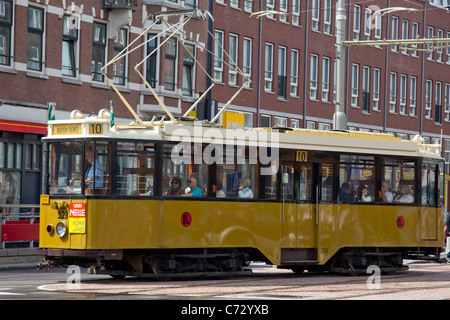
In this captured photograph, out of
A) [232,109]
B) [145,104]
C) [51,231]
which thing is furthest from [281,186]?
[232,109]

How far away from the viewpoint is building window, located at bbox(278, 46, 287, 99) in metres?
48.4

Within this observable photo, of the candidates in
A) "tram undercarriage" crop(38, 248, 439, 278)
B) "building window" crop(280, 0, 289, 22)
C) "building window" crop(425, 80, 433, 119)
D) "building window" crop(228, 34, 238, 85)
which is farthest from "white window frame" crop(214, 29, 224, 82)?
"tram undercarriage" crop(38, 248, 439, 278)

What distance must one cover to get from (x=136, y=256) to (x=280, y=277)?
326 cm

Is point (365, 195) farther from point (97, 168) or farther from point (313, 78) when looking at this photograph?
point (313, 78)

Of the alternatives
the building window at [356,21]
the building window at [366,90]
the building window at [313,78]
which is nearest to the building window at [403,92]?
the building window at [366,90]

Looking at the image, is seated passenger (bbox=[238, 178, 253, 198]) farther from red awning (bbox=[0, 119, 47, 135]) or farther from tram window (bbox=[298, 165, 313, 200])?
red awning (bbox=[0, 119, 47, 135])

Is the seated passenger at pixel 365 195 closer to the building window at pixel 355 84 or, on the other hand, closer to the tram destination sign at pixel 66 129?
the tram destination sign at pixel 66 129

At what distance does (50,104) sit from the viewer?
31.8 meters

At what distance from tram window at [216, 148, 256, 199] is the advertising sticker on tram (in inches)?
103

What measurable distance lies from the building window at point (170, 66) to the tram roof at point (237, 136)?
15.6 meters

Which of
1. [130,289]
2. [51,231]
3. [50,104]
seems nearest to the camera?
[130,289]

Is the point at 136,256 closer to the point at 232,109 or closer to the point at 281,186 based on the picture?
the point at 281,186

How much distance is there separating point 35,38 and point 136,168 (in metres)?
14.4

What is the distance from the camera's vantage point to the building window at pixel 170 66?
37.5m
